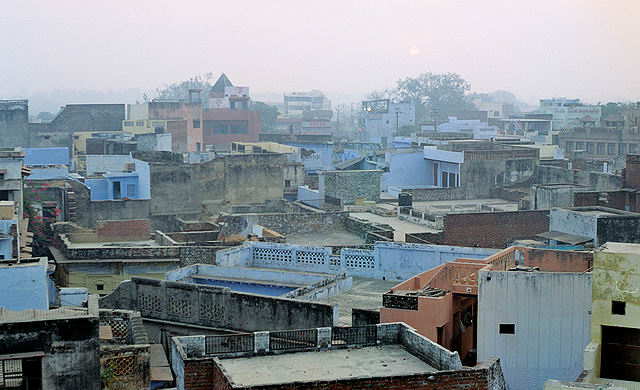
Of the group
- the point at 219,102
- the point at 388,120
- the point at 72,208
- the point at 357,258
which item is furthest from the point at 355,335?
the point at 219,102

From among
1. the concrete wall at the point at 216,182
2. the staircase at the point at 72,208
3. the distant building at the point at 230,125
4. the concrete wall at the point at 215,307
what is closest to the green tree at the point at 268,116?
the distant building at the point at 230,125

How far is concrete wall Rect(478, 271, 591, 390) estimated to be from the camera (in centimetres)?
1706

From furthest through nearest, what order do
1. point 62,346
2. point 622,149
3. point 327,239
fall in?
point 622,149 → point 327,239 → point 62,346

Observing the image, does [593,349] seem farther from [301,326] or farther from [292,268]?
[292,268]

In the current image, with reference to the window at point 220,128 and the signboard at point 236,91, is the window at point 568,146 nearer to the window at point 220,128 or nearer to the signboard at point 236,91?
the window at point 220,128

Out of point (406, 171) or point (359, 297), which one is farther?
point (406, 171)

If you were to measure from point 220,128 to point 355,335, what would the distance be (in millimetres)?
63690

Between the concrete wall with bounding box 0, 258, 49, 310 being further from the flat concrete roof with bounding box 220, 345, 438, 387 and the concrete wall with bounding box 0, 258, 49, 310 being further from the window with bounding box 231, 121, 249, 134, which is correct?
the window with bounding box 231, 121, 249, 134

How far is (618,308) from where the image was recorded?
14672mm

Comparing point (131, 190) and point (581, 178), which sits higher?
→ point (581, 178)

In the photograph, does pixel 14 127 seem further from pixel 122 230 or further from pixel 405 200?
pixel 405 200

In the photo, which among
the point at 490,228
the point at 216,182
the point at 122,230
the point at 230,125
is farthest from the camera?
the point at 230,125

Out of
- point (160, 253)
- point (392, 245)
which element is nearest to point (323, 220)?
point (160, 253)

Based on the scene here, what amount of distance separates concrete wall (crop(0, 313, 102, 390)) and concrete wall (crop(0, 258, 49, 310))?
452 centimetres
